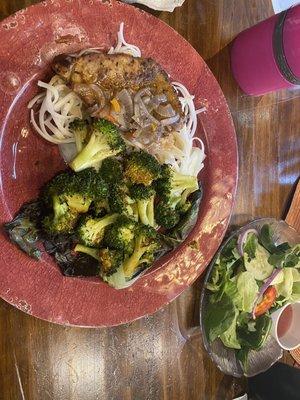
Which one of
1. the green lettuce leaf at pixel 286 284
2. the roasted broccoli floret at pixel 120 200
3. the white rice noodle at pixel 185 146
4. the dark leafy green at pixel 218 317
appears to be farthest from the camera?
the green lettuce leaf at pixel 286 284

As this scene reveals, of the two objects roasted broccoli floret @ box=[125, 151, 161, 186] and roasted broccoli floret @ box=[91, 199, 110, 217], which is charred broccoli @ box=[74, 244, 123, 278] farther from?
roasted broccoli floret @ box=[125, 151, 161, 186]

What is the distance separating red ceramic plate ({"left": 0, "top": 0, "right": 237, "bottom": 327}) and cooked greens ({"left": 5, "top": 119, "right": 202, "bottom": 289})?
2.4 inches

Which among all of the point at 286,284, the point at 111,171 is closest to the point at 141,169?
the point at 111,171

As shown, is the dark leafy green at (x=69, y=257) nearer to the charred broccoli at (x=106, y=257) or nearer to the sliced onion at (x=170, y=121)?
the charred broccoli at (x=106, y=257)

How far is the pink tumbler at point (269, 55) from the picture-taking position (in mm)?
2117

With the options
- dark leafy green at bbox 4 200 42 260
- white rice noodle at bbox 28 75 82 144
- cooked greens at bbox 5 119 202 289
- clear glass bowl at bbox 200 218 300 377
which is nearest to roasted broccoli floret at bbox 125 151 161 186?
cooked greens at bbox 5 119 202 289

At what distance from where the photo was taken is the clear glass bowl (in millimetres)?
2346

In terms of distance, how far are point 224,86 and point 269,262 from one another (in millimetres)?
883

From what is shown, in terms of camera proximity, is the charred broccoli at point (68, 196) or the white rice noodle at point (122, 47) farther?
the white rice noodle at point (122, 47)

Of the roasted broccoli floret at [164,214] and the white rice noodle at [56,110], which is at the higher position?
the white rice noodle at [56,110]

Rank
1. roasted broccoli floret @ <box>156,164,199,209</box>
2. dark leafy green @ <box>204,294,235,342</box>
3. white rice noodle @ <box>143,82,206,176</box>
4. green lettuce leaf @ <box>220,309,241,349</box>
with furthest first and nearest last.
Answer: green lettuce leaf @ <box>220,309,241,349</box> → dark leafy green @ <box>204,294,235,342</box> → white rice noodle @ <box>143,82,206,176</box> → roasted broccoli floret @ <box>156,164,199,209</box>

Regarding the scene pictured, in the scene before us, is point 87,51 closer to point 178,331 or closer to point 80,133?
point 80,133

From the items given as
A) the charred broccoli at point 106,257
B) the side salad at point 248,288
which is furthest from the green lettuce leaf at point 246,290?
the charred broccoli at point 106,257

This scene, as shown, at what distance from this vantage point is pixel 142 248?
1.90 meters
